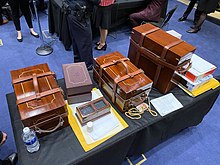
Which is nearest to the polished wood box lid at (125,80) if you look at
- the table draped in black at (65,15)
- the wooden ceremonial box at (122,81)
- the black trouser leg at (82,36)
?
the wooden ceremonial box at (122,81)

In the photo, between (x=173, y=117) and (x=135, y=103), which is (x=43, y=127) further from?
(x=173, y=117)

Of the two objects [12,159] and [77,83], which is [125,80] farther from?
[12,159]

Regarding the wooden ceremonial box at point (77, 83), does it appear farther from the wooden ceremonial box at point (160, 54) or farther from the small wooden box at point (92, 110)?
the wooden ceremonial box at point (160, 54)

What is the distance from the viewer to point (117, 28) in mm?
3504

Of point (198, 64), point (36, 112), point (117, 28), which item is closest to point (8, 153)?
point (36, 112)

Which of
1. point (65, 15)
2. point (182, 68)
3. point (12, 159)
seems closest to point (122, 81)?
point (182, 68)

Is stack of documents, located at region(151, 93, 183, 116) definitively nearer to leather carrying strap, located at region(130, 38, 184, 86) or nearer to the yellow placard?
leather carrying strap, located at region(130, 38, 184, 86)

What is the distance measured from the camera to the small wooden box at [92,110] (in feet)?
3.48

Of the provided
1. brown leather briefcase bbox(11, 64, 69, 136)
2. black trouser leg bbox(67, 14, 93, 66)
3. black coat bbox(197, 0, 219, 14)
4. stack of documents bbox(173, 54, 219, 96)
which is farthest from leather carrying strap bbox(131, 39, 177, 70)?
black coat bbox(197, 0, 219, 14)

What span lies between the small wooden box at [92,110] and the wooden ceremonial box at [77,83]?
0.27 feet

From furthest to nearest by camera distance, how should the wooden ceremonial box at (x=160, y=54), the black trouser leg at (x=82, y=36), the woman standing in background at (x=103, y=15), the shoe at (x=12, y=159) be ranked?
the woman standing in background at (x=103, y=15) → the black trouser leg at (x=82, y=36) → the shoe at (x=12, y=159) → the wooden ceremonial box at (x=160, y=54)

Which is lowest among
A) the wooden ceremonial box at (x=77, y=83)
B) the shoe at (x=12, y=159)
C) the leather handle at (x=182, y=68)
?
the shoe at (x=12, y=159)

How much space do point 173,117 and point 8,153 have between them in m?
1.41

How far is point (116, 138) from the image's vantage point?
1.07 metres
